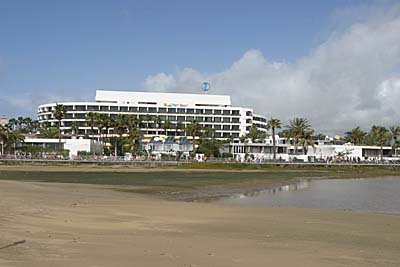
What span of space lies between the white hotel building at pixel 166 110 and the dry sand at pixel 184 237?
154 metres

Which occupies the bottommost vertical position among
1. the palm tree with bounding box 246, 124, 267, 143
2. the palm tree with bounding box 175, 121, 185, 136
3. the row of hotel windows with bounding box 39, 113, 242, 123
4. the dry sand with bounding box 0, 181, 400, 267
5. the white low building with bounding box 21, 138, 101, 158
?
the dry sand with bounding box 0, 181, 400, 267

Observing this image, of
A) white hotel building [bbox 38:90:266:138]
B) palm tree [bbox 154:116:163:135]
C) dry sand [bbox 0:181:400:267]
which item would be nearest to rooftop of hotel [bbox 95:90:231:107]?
white hotel building [bbox 38:90:266:138]

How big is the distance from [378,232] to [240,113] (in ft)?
556

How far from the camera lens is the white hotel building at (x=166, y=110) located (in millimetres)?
176625

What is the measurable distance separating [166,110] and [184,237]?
→ 16812 centimetres

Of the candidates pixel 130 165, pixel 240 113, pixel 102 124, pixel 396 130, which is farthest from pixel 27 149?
pixel 396 130

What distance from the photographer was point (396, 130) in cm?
16550

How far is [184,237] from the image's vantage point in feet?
45.4

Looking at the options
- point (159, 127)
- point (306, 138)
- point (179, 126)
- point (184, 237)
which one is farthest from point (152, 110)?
point (184, 237)

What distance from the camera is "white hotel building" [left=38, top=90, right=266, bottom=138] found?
6954 inches

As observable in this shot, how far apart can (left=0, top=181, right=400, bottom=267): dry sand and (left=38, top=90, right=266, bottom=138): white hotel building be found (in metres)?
154

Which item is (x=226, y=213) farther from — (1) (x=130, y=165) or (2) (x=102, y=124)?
(2) (x=102, y=124)

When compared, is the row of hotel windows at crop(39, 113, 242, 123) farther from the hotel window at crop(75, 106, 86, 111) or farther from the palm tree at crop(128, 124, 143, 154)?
the palm tree at crop(128, 124, 143, 154)

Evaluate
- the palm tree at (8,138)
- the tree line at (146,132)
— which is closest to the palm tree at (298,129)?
the tree line at (146,132)
